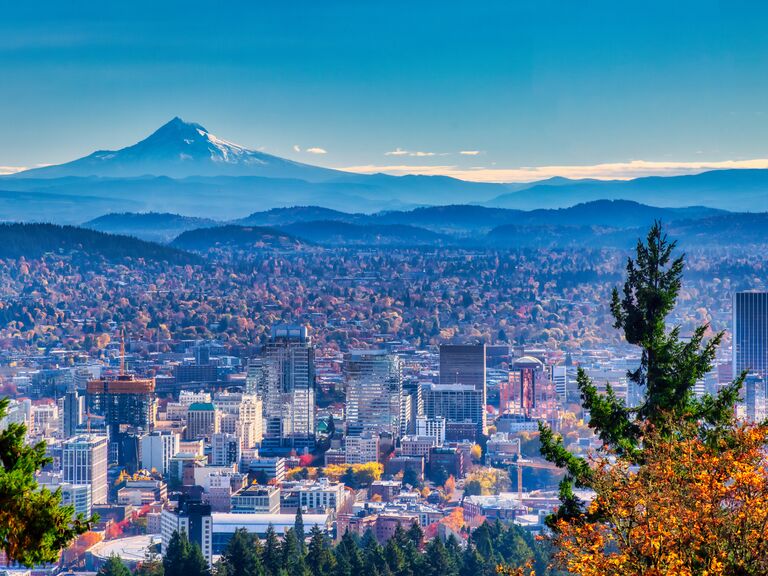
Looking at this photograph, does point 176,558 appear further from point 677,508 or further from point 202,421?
point 202,421

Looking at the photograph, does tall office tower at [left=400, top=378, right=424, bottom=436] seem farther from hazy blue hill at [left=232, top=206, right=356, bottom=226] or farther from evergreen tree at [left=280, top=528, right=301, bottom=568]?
hazy blue hill at [left=232, top=206, right=356, bottom=226]

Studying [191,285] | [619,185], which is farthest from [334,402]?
[619,185]

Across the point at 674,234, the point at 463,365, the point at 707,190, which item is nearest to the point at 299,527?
the point at 463,365

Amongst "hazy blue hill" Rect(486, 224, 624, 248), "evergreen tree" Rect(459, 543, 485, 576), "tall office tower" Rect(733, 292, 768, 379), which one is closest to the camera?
"evergreen tree" Rect(459, 543, 485, 576)

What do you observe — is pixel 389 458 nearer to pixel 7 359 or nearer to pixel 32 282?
pixel 7 359

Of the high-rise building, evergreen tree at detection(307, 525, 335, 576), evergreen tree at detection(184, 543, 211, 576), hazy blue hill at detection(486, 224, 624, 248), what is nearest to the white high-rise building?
the high-rise building

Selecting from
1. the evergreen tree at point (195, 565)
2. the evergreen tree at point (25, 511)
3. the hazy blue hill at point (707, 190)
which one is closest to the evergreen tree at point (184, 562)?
the evergreen tree at point (195, 565)
